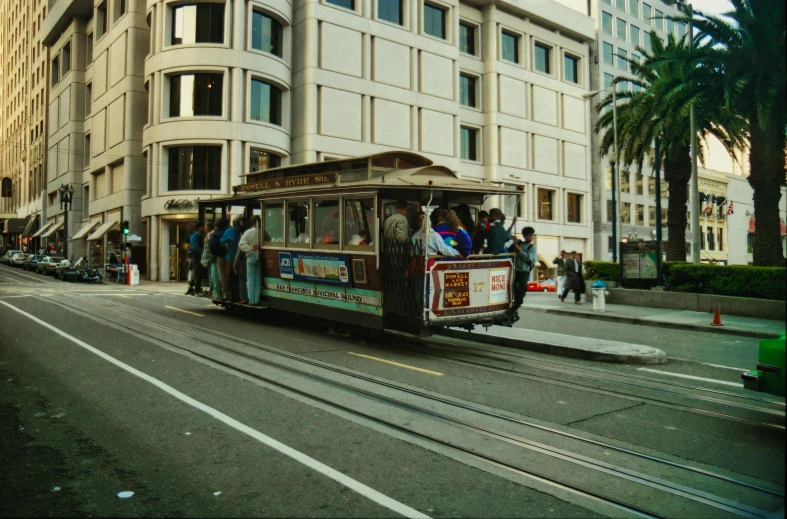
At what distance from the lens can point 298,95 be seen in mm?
37062

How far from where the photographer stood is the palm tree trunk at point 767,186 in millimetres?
17797

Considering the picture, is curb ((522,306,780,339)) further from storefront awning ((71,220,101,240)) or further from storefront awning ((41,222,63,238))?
storefront awning ((41,222,63,238))

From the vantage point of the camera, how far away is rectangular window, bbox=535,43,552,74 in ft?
166

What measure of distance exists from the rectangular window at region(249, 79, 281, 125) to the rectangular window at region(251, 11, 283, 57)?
223cm

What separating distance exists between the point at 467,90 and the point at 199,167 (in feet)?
73.6

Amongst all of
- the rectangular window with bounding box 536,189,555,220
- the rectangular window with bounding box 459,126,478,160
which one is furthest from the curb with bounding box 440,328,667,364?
the rectangular window with bounding box 536,189,555,220

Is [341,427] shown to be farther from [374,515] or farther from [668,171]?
[668,171]

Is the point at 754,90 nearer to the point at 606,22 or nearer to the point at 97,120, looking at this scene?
the point at 97,120

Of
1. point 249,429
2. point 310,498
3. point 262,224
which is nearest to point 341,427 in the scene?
point 249,429

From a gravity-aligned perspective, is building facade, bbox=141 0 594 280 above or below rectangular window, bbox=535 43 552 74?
below

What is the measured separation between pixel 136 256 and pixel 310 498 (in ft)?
130

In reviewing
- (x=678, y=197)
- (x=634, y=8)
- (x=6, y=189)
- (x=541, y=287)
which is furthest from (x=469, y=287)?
(x=6, y=189)

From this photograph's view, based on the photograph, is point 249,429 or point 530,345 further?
point 530,345

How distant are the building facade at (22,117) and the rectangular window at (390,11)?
137 ft
